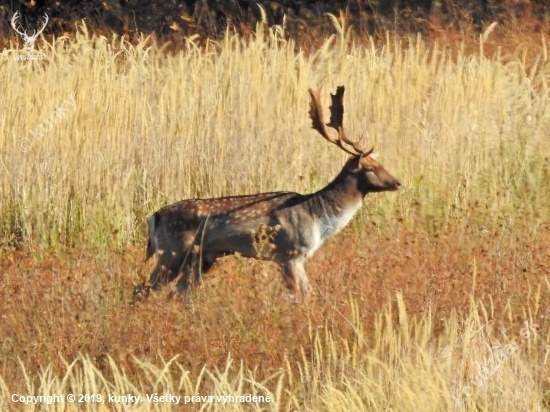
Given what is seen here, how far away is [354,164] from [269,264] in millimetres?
801

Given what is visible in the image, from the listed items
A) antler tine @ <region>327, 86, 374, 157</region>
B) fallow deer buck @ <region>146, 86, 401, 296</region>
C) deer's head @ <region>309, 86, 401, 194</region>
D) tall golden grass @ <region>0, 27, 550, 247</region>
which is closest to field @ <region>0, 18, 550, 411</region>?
tall golden grass @ <region>0, 27, 550, 247</region>

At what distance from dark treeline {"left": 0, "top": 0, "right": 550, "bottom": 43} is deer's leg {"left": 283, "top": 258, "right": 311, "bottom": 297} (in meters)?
10.8

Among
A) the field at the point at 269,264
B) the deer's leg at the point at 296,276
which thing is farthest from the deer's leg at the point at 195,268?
the deer's leg at the point at 296,276

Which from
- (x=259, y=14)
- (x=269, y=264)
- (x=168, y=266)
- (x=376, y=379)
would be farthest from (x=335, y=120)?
(x=259, y=14)

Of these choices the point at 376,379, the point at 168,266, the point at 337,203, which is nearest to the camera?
the point at 376,379

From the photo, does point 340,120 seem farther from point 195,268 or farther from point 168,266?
point 168,266

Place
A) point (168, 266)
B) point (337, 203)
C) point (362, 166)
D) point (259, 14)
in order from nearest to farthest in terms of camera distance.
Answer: point (168, 266), point (337, 203), point (362, 166), point (259, 14)

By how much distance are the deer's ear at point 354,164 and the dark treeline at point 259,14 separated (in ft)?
32.9

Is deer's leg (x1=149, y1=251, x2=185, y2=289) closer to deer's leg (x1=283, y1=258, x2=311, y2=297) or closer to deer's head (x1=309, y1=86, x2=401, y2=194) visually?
deer's leg (x1=283, y1=258, x2=311, y2=297)

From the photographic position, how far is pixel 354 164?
7.84 m

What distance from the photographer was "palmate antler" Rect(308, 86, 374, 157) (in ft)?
25.7

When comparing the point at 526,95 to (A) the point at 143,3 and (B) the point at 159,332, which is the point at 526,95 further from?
(A) the point at 143,3

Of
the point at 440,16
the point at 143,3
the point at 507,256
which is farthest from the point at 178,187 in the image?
the point at 143,3

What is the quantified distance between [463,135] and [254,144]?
158cm
